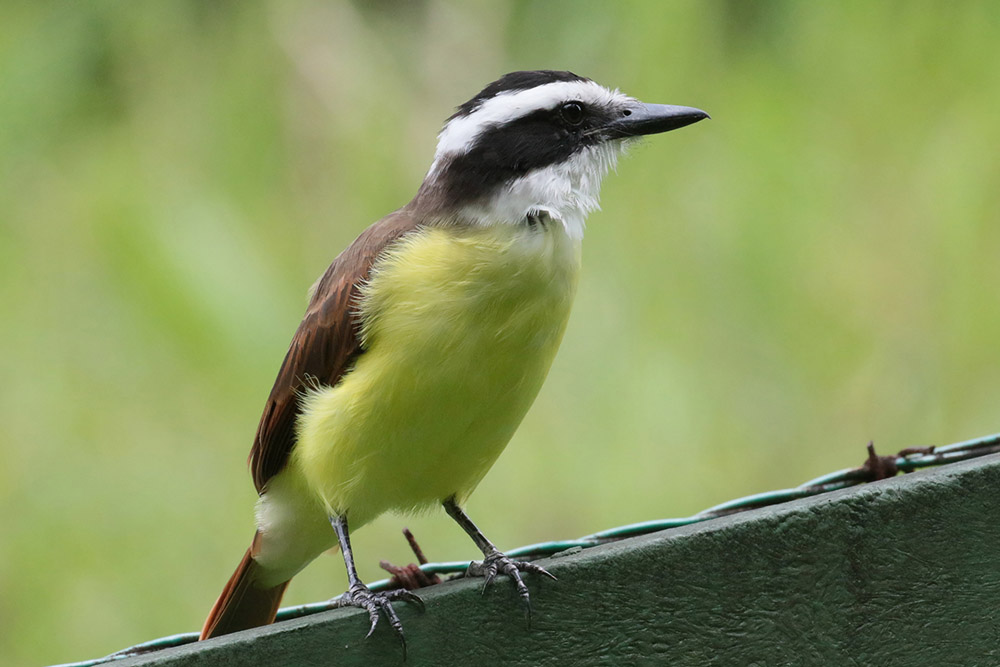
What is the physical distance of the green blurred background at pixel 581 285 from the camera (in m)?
3.88

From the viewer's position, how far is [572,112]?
2930 millimetres

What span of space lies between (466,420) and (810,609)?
829 millimetres

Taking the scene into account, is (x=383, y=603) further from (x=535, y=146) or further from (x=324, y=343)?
(x=535, y=146)

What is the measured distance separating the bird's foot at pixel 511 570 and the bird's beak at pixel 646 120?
1.14 m

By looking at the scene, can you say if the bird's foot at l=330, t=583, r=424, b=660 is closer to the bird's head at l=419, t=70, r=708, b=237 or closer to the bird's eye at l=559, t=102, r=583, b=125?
the bird's head at l=419, t=70, r=708, b=237

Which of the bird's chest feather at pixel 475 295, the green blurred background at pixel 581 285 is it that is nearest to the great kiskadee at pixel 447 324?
the bird's chest feather at pixel 475 295

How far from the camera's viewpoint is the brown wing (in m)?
2.74

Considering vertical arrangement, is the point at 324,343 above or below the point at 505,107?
below

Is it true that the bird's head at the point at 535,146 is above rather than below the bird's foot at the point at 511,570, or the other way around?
above

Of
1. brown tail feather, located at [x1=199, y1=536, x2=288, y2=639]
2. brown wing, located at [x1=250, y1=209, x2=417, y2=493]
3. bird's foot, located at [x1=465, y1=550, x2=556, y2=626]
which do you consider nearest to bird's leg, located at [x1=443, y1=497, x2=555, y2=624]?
bird's foot, located at [x1=465, y1=550, x2=556, y2=626]

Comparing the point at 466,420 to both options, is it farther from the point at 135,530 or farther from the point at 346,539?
the point at 135,530

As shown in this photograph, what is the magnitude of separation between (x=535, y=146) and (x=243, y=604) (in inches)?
54.8

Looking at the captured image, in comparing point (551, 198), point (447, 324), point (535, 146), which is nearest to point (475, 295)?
point (447, 324)

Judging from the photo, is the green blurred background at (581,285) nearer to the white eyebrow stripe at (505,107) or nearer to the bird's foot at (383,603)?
the white eyebrow stripe at (505,107)
